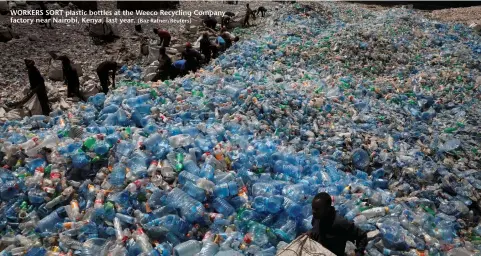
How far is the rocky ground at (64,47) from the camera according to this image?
28.2 ft

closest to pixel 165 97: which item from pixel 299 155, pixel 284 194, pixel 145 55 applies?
pixel 299 155

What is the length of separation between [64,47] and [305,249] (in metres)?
10.6

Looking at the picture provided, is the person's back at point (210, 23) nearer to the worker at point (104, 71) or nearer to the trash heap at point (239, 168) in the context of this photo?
the worker at point (104, 71)

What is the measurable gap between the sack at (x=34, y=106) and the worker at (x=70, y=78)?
85cm

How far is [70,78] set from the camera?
705 cm

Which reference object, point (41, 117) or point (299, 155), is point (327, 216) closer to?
point (299, 155)

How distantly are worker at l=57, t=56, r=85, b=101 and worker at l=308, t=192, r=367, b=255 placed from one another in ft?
19.4

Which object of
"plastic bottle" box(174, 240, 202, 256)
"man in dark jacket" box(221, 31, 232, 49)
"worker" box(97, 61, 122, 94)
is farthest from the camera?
"man in dark jacket" box(221, 31, 232, 49)

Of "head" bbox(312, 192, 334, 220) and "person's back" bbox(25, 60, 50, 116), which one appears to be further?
"person's back" bbox(25, 60, 50, 116)

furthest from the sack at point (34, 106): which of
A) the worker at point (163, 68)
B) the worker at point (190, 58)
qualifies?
the worker at point (190, 58)

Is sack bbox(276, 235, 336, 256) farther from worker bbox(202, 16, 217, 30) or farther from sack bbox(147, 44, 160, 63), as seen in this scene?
worker bbox(202, 16, 217, 30)

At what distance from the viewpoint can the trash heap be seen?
3271 millimetres

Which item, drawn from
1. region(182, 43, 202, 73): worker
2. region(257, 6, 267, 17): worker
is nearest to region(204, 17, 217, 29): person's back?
region(257, 6, 267, 17): worker

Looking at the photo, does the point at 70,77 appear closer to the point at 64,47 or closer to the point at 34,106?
the point at 34,106
